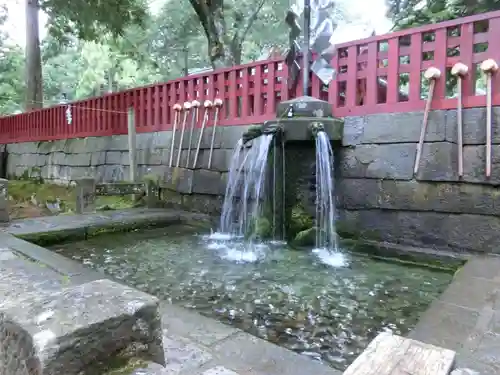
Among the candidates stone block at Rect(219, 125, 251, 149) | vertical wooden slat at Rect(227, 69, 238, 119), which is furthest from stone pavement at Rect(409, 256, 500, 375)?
vertical wooden slat at Rect(227, 69, 238, 119)

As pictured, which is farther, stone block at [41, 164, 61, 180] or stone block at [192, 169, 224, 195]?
stone block at [41, 164, 61, 180]

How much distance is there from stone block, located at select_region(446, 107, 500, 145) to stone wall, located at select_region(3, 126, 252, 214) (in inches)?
115

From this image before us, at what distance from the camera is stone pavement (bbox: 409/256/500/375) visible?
5.58 ft

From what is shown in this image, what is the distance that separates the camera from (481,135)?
3.73 meters

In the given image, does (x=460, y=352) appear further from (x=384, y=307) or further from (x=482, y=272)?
(x=482, y=272)

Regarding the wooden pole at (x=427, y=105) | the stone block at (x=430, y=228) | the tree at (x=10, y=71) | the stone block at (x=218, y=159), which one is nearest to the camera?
the stone block at (x=430, y=228)

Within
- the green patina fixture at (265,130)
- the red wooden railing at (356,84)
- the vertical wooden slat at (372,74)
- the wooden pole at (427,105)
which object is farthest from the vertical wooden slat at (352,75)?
the green patina fixture at (265,130)

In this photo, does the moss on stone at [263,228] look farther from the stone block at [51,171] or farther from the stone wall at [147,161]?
the stone block at [51,171]

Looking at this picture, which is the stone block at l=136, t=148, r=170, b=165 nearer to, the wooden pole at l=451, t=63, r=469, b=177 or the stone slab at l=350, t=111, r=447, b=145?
the stone slab at l=350, t=111, r=447, b=145

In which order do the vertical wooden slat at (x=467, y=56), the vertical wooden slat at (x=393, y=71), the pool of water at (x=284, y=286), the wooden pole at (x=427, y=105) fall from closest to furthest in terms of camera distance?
the pool of water at (x=284, y=286)
the vertical wooden slat at (x=467, y=56)
the wooden pole at (x=427, y=105)
the vertical wooden slat at (x=393, y=71)

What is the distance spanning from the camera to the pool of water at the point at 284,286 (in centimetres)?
232

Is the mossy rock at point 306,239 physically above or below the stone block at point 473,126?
below

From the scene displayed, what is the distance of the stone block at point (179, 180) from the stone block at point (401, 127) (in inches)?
131

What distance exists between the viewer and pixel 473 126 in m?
3.78
